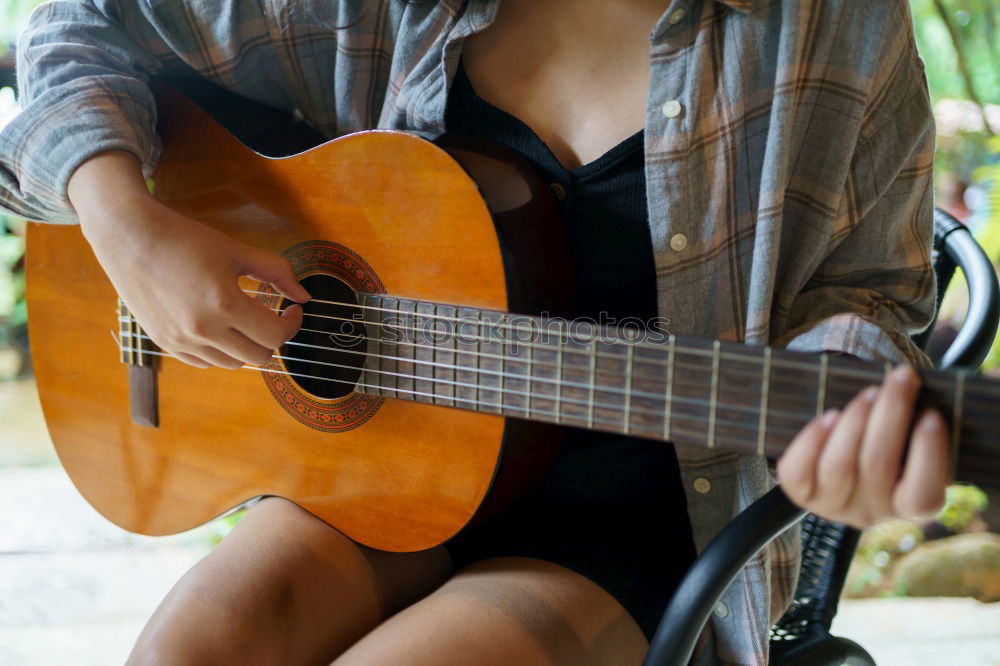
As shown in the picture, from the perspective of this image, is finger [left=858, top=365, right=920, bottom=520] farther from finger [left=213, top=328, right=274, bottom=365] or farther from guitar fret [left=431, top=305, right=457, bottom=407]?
finger [left=213, top=328, right=274, bottom=365]

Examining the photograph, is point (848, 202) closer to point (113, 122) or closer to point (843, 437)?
point (843, 437)

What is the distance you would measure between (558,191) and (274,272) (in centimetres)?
35

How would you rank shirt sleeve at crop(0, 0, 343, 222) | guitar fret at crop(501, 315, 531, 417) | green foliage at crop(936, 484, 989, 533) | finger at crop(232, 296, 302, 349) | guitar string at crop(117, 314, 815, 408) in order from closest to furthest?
1. guitar string at crop(117, 314, 815, 408)
2. guitar fret at crop(501, 315, 531, 417)
3. finger at crop(232, 296, 302, 349)
4. shirt sleeve at crop(0, 0, 343, 222)
5. green foliage at crop(936, 484, 989, 533)

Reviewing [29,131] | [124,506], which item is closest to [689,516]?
[124,506]

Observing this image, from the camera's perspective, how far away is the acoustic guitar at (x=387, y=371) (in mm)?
688

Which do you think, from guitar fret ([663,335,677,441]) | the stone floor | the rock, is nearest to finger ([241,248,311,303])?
guitar fret ([663,335,677,441])

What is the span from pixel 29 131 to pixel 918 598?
95.2 inches

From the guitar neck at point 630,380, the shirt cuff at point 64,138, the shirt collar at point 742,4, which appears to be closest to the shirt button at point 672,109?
the shirt collar at point 742,4

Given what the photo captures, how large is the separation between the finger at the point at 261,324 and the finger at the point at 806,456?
1.86 ft

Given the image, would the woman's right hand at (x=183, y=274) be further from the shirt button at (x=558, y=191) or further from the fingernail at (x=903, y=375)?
the fingernail at (x=903, y=375)

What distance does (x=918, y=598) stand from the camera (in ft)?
7.41

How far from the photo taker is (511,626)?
80 cm

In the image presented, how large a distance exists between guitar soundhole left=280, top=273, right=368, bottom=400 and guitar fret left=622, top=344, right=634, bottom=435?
337mm

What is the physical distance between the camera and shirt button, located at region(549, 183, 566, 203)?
0.93m
